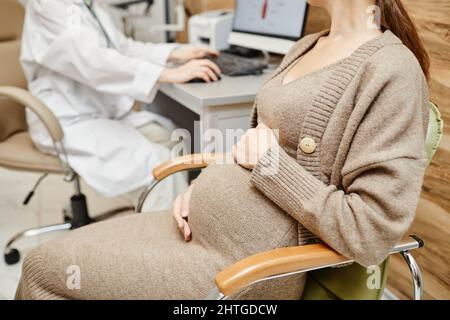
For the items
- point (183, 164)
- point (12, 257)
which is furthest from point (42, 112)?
point (12, 257)

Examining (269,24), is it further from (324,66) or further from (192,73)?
(324,66)

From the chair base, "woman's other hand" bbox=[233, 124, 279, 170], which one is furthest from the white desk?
the chair base

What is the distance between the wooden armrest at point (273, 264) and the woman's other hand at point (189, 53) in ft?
4.04

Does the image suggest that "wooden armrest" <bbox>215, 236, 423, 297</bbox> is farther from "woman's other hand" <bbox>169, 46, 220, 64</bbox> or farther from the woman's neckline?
"woman's other hand" <bbox>169, 46, 220, 64</bbox>

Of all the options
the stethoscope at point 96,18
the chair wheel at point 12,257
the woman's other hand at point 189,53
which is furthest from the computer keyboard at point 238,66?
the chair wheel at point 12,257

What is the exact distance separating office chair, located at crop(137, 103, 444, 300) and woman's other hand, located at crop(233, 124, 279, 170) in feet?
0.68

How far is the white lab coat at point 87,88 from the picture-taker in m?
1.52

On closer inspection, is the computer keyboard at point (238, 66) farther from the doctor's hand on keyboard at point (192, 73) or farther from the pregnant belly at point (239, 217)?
the pregnant belly at point (239, 217)

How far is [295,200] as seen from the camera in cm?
78

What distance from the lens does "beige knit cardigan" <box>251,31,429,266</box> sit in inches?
27.8

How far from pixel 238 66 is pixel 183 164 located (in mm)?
652

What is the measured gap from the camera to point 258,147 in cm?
88

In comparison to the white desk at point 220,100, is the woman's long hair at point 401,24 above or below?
above
